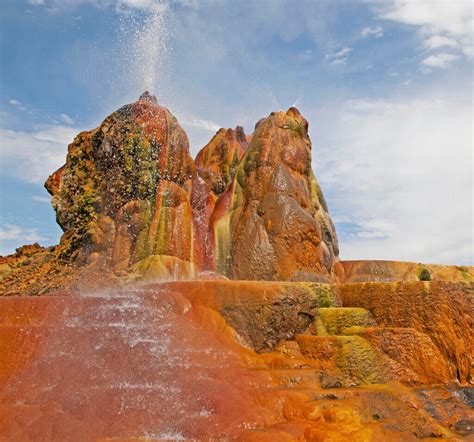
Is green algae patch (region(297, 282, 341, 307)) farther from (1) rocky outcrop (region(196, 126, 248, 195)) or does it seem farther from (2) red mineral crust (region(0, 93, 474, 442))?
(1) rocky outcrop (region(196, 126, 248, 195))

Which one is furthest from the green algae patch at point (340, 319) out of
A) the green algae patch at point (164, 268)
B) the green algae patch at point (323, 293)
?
the green algae patch at point (164, 268)

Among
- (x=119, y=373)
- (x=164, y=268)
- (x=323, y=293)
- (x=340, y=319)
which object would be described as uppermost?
(x=164, y=268)

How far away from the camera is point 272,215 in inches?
583

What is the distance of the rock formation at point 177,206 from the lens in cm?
1445

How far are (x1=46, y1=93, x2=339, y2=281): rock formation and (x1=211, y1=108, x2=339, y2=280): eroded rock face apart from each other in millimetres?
31

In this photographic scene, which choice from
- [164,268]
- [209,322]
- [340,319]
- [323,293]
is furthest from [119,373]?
[164,268]

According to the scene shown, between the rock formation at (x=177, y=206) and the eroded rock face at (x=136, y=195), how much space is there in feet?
0.10

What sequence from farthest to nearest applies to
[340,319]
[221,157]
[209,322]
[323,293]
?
[221,157]
[323,293]
[340,319]
[209,322]

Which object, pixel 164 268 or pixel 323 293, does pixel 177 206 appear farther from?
pixel 323 293

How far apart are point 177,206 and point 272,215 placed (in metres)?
2.92

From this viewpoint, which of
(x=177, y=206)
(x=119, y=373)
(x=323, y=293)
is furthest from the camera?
(x=177, y=206)

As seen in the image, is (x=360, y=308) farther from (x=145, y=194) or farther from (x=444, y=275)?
(x=444, y=275)

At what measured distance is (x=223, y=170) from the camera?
21.8 meters

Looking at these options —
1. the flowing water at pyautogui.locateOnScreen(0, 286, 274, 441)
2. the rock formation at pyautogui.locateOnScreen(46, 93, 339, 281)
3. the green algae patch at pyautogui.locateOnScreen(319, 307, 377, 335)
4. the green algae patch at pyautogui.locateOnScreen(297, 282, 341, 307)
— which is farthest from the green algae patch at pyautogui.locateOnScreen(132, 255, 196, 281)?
the green algae patch at pyautogui.locateOnScreen(319, 307, 377, 335)
